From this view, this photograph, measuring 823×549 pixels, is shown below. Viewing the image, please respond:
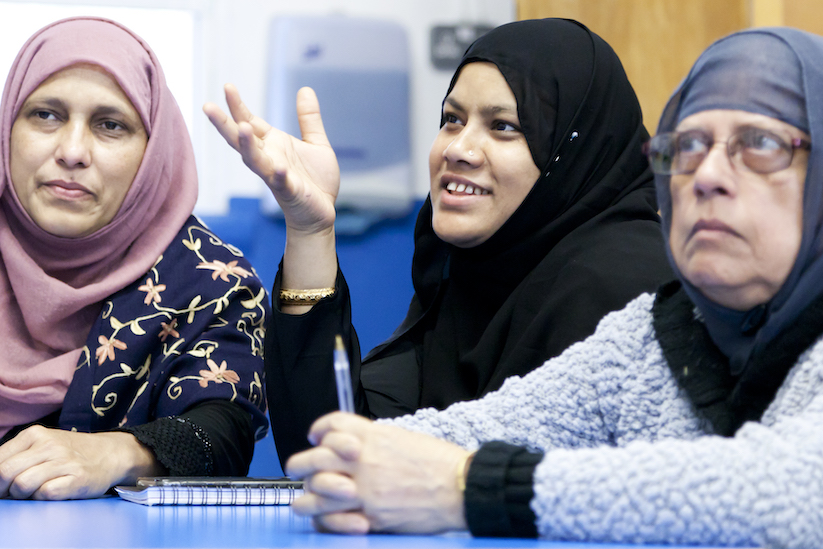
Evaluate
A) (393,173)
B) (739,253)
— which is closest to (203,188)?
(393,173)

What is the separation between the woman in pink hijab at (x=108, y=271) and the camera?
154cm

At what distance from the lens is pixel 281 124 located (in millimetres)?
3252

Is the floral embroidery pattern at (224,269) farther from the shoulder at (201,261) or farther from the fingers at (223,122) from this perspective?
the fingers at (223,122)

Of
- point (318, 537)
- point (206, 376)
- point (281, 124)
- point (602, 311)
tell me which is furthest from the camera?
point (281, 124)

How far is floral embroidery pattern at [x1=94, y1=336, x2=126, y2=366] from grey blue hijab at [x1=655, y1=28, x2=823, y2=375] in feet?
3.42

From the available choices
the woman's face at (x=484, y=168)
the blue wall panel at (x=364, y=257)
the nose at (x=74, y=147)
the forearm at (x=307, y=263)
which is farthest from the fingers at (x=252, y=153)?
the blue wall panel at (x=364, y=257)

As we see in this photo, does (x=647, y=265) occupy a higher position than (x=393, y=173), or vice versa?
(x=393, y=173)

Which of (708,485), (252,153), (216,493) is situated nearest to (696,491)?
(708,485)

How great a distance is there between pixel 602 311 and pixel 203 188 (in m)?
2.28

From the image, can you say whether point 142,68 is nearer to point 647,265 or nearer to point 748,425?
point 647,265

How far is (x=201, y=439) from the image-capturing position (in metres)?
1.42

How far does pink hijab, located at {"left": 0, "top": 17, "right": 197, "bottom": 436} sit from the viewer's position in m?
1.58

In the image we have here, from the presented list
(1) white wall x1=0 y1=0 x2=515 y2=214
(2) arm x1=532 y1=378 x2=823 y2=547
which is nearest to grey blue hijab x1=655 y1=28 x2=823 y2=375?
(2) arm x1=532 y1=378 x2=823 y2=547

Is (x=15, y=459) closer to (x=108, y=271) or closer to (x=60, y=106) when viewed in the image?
(x=108, y=271)
